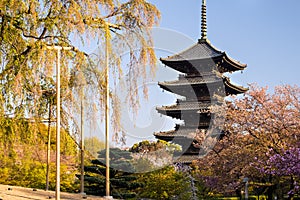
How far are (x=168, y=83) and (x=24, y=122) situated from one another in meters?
18.3

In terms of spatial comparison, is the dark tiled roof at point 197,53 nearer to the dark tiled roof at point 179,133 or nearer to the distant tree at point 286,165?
the dark tiled roof at point 179,133

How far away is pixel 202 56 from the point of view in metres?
26.9

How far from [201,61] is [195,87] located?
62.1 inches

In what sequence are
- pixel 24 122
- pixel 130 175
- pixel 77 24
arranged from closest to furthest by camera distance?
pixel 77 24
pixel 24 122
pixel 130 175

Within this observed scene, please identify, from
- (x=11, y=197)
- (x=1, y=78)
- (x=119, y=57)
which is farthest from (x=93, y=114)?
(x=11, y=197)

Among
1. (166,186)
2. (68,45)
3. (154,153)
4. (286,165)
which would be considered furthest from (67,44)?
(154,153)

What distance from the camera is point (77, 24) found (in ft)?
24.2

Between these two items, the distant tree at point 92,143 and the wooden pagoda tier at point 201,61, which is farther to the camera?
the wooden pagoda tier at point 201,61

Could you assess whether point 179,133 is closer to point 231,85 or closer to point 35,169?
point 231,85

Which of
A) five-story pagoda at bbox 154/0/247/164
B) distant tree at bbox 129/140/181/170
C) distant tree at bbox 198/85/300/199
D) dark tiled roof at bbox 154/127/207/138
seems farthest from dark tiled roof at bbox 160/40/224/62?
distant tree at bbox 198/85/300/199

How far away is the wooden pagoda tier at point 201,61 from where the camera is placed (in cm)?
2655

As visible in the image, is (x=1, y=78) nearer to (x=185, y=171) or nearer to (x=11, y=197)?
(x=11, y=197)

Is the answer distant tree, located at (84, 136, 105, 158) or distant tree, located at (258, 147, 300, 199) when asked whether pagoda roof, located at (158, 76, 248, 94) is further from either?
distant tree, located at (84, 136, 105, 158)

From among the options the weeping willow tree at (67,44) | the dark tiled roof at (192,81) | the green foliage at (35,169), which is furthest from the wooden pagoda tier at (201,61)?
the weeping willow tree at (67,44)
